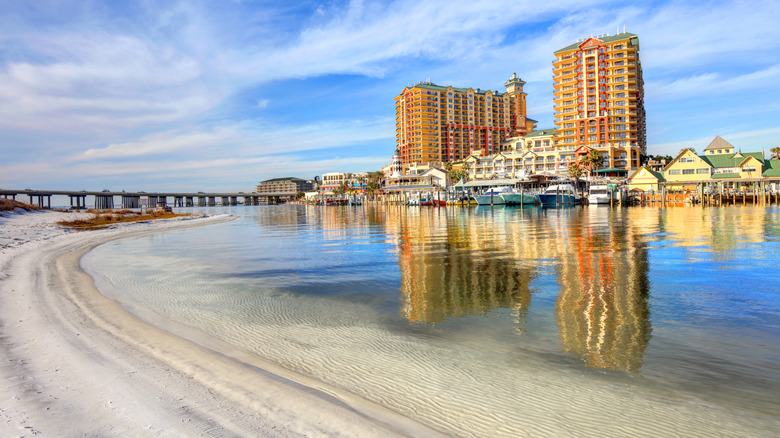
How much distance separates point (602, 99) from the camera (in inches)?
4195

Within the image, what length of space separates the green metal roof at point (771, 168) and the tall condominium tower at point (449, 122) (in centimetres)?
8304

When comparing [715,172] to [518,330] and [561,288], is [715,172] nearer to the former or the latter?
[561,288]

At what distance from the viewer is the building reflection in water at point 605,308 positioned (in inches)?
244

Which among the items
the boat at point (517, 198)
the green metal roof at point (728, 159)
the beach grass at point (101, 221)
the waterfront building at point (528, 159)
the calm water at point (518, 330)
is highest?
the waterfront building at point (528, 159)

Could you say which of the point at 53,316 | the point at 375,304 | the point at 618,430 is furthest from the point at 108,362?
the point at 618,430

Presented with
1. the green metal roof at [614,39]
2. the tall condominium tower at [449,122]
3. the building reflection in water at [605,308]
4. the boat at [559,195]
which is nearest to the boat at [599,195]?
the boat at [559,195]

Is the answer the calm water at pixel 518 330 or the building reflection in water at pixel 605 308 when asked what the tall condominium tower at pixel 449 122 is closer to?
the building reflection in water at pixel 605 308

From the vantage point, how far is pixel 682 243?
18828 mm

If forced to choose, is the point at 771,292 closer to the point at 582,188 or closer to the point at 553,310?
the point at 553,310

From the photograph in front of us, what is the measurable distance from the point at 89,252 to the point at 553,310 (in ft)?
71.7

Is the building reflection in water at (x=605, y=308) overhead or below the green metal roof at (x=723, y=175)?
below

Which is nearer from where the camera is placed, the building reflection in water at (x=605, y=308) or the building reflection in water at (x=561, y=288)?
the building reflection in water at (x=605, y=308)

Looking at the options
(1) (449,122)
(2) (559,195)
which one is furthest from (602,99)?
(1) (449,122)

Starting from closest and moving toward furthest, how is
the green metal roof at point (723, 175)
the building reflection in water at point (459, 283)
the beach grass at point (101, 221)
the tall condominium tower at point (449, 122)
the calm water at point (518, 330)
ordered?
the calm water at point (518, 330) < the building reflection in water at point (459, 283) < the beach grass at point (101, 221) < the green metal roof at point (723, 175) < the tall condominium tower at point (449, 122)
